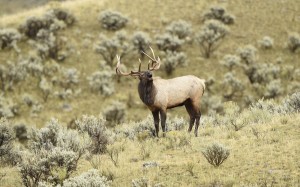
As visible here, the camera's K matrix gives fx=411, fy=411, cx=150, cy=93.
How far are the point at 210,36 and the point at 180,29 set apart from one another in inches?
116

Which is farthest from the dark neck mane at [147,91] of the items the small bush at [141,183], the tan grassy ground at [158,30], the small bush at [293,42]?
the small bush at [293,42]

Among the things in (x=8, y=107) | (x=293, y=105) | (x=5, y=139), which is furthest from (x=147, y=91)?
(x=8, y=107)

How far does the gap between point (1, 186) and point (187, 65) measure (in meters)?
25.6

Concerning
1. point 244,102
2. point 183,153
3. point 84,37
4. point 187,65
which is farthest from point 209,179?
point 84,37

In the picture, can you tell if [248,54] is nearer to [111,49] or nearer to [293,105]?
[111,49]

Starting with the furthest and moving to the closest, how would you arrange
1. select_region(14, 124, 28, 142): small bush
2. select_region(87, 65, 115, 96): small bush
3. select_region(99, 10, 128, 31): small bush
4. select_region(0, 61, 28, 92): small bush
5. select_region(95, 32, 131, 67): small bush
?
select_region(99, 10, 128, 31): small bush, select_region(95, 32, 131, 67): small bush, select_region(87, 65, 115, 96): small bush, select_region(0, 61, 28, 92): small bush, select_region(14, 124, 28, 142): small bush

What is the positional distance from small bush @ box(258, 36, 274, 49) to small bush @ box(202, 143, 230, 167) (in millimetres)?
28657

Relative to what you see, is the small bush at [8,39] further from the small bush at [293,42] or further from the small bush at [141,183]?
the small bush at [141,183]

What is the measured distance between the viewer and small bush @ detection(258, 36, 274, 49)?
35.8m

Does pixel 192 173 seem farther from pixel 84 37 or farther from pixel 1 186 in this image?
pixel 84 37

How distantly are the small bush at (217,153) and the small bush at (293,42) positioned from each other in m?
29.1

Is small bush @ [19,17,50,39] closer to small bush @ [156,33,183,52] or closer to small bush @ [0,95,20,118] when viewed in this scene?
small bush @ [0,95,20,118]

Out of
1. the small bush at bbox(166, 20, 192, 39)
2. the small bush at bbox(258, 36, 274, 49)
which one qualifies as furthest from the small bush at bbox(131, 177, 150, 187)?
the small bush at bbox(258, 36, 274, 49)

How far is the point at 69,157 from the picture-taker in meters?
9.20
